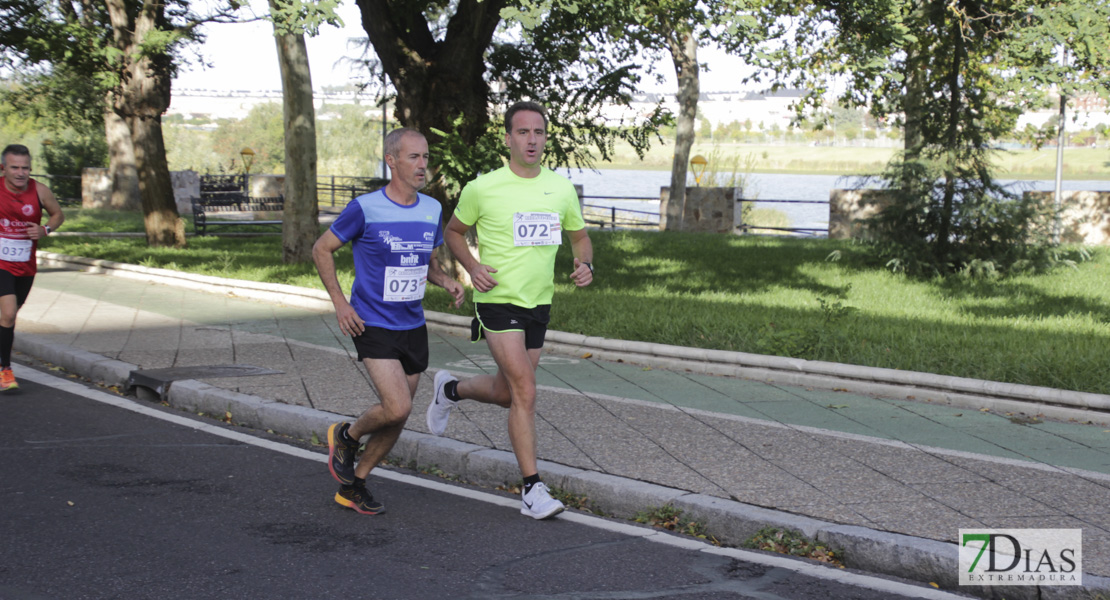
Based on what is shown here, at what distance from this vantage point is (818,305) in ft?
38.6

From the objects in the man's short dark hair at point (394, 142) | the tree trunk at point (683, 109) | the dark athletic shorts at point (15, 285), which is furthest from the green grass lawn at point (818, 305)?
the tree trunk at point (683, 109)

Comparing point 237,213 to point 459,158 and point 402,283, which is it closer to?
point 459,158

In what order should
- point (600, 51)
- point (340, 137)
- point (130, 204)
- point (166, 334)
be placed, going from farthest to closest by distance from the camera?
point (340, 137) → point (130, 204) → point (600, 51) → point (166, 334)

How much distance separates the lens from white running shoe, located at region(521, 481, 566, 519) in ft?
17.0

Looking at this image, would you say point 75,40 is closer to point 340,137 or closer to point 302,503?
point 302,503

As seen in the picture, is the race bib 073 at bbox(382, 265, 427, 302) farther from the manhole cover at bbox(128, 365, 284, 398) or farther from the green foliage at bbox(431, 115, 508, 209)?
the green foliage at bbox(431, 115, 508, 209)

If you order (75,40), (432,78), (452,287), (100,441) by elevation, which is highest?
(75,40)

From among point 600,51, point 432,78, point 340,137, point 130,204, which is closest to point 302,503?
point 432,78

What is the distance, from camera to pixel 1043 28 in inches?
512

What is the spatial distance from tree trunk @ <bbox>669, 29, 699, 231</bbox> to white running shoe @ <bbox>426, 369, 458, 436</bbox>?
22.1 meters

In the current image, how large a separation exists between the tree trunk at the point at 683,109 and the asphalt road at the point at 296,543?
73.6 feet

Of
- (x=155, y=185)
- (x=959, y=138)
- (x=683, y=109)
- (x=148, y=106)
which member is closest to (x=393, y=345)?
(x=959, y=138)

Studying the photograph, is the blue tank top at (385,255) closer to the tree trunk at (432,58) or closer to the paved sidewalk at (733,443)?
the paved sidewalk at (733,443)

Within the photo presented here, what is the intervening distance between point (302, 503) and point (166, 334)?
5.77 meters
